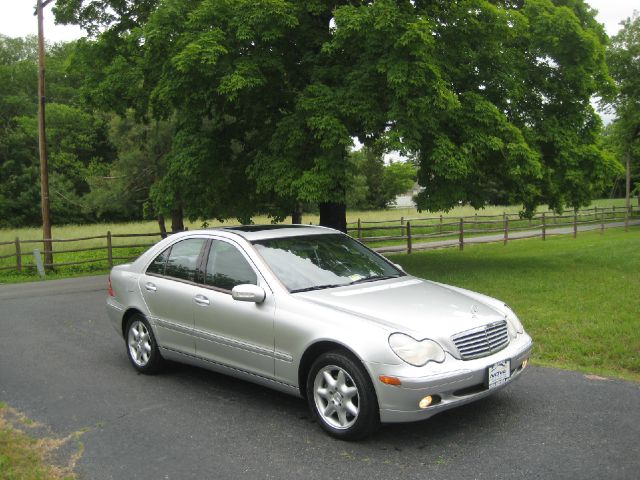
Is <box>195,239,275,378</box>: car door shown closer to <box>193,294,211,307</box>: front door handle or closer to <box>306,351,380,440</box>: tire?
<box>193,294,211,307</box>: front door handle

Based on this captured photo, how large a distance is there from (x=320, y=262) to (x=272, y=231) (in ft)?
2.31

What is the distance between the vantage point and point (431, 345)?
14.2 ft

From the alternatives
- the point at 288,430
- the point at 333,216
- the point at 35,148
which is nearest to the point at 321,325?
the point at 288,430

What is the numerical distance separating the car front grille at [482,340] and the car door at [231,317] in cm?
151

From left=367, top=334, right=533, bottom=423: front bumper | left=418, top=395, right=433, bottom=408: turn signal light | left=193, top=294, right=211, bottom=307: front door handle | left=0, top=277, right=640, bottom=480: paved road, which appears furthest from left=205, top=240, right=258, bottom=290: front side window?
left=418, top=395, right=433, bottom=408: turn signal light

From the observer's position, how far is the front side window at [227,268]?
544cm

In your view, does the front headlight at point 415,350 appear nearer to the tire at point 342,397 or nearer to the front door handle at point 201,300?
the tire at point 342,397

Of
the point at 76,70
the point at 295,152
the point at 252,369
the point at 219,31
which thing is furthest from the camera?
A: the point at 76,70

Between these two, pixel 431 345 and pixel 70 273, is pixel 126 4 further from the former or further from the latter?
pixel 431 345

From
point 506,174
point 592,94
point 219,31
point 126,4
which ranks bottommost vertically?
point 506,174

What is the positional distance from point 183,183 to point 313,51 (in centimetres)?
446

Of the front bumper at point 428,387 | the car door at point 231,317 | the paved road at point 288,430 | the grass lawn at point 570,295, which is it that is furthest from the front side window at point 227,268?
the grass lawn at point 570,295

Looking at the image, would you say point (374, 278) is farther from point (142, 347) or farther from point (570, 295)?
point (570, 295)

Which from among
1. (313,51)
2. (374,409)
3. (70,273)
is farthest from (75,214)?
(374,409)
